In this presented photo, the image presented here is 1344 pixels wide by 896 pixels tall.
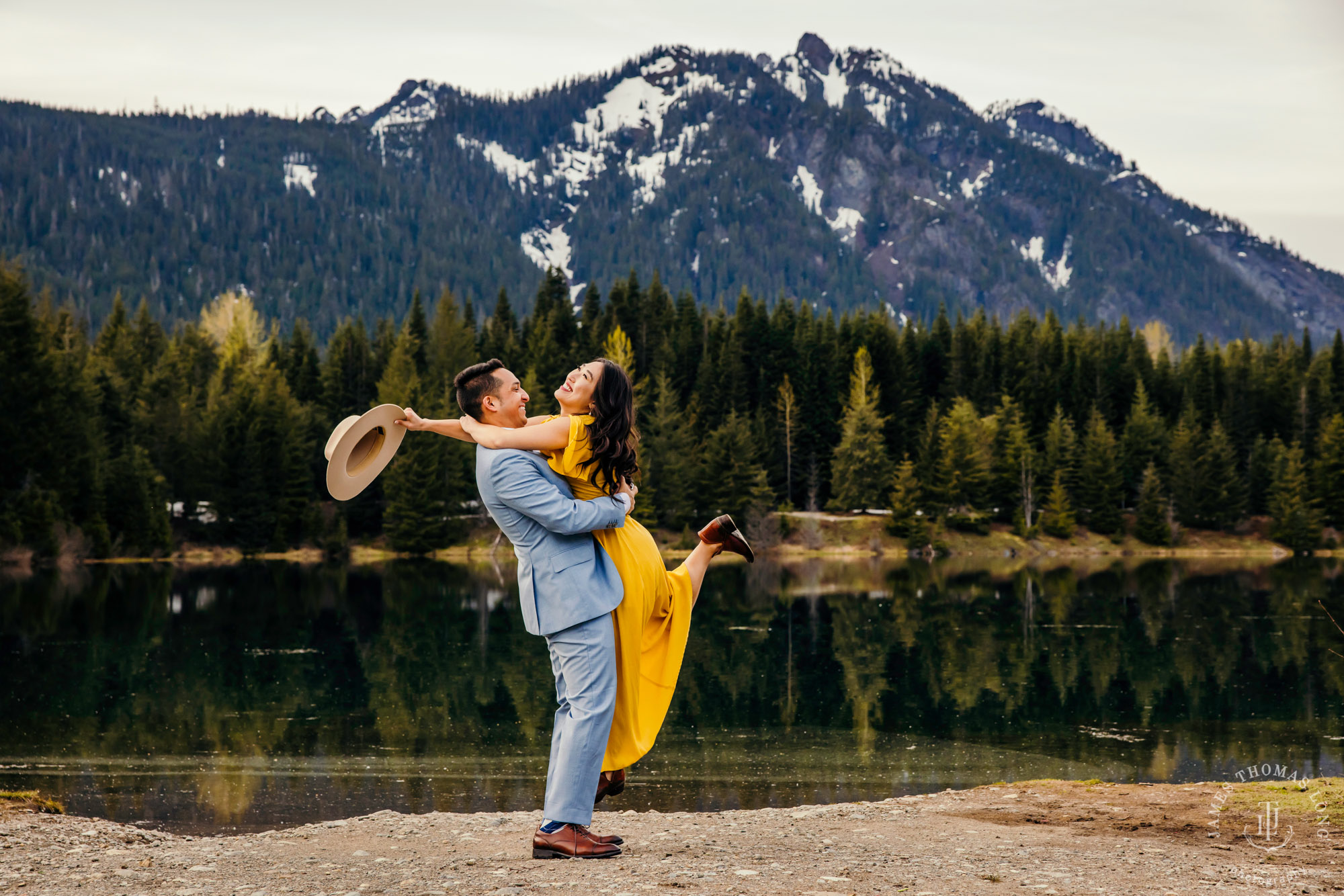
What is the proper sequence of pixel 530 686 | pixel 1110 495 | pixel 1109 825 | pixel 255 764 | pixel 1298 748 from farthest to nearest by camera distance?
pixel 1110 495, pixel 530 686, pixel 1298 748, pixel 255 764, pixel 1109 825

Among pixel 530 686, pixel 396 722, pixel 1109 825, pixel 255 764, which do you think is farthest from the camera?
pixel 530 686

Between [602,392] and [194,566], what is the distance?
59924 millimetres

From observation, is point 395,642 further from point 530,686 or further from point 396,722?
point 396,722

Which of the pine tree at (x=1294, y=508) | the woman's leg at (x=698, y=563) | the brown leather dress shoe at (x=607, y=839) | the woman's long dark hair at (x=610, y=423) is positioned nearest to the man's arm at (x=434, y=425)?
the woman's long dark hair at (x=610, y=423)

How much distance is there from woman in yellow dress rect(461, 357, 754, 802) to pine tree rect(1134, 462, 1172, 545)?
7688cm

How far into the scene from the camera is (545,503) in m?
6.97

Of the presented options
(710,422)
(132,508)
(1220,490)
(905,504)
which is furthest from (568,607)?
(1220,490)

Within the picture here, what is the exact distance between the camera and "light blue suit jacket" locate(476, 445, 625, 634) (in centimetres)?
700

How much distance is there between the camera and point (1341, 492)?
3147 inches

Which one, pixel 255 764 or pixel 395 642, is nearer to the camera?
pixel 255 764

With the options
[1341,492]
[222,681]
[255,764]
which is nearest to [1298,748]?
[255,764]

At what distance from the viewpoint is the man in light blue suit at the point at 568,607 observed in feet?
Result: 23.1

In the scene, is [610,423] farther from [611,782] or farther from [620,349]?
[620,349]

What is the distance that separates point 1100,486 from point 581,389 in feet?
256
